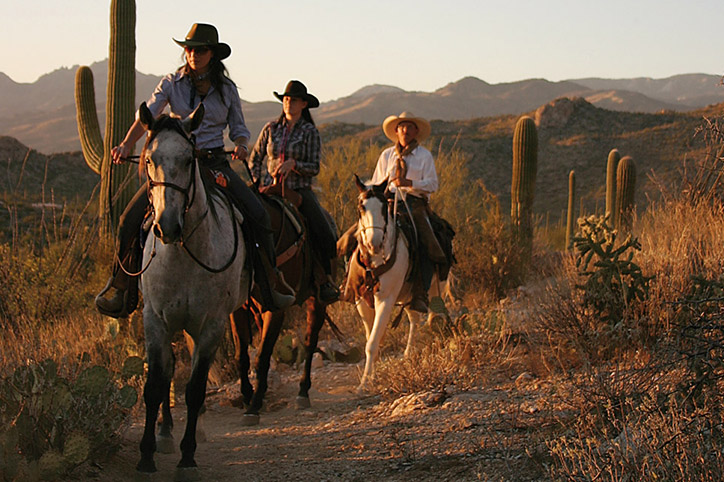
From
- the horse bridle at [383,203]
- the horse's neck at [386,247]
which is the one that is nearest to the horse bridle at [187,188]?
the horse bridle at [383,203]

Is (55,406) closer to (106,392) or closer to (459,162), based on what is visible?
(106,392)

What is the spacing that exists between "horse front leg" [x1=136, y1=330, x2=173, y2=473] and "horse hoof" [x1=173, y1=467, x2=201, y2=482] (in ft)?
0.58

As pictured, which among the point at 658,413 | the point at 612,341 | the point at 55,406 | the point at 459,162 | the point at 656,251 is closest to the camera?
the point at 658,413

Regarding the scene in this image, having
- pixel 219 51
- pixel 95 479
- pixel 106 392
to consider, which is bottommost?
pixel 95 479

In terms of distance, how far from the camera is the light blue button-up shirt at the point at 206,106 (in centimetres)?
643

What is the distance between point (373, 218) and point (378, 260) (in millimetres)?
581

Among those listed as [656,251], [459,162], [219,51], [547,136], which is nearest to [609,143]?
[547,136]

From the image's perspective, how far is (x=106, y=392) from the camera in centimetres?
557

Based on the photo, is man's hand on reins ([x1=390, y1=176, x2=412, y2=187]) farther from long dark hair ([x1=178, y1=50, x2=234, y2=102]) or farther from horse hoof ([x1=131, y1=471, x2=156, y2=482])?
horse hoof ([x1=131, y1=471, x2=156, y2=482])

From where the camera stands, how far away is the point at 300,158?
27.3 ft

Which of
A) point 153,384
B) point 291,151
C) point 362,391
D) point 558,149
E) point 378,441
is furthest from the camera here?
point 558,149

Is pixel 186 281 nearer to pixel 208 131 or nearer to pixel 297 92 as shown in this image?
pixel 208 131

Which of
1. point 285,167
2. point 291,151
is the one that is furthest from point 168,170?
point 291,151

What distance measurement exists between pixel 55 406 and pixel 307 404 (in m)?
3.71
